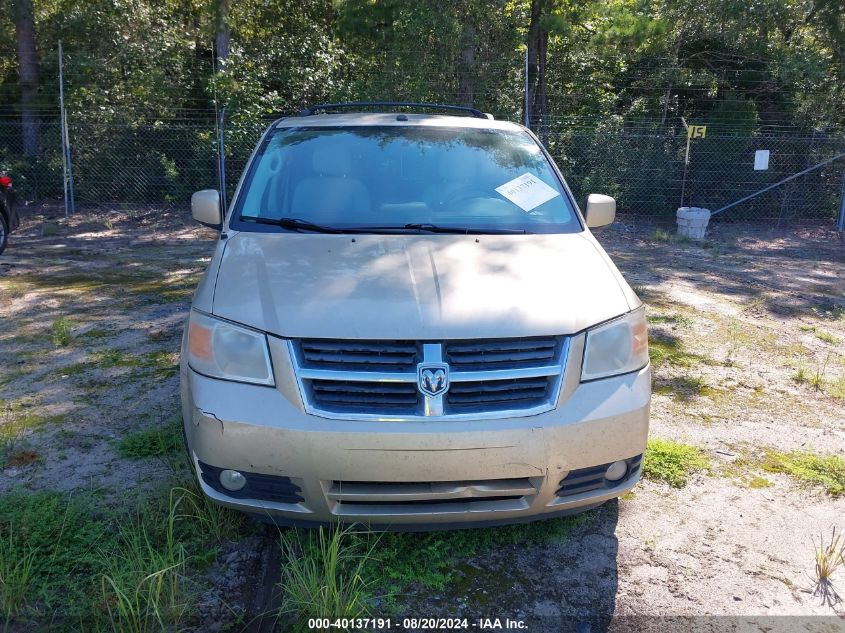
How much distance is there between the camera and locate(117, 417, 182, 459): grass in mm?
3782

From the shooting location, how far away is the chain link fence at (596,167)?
13477 millimetres

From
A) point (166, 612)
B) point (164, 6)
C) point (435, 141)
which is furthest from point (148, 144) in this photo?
point (166, 612)

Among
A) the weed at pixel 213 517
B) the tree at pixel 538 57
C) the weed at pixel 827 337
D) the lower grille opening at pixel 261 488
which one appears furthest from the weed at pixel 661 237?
the lower grille opening at pixel 261 488

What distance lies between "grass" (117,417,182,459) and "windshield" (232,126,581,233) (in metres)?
1.19

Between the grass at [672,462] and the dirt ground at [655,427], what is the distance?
0.20ft

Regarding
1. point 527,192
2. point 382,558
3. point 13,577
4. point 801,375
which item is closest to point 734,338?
point 801,375

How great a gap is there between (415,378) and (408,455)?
0.28 meters

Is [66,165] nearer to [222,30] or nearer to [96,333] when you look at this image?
[222,30]

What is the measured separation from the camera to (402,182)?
4.06m

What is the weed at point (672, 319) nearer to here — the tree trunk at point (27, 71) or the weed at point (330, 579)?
the weed at point (330, 579)

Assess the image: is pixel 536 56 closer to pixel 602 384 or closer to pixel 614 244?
pixel 614 244

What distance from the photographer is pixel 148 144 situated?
46.4 feet

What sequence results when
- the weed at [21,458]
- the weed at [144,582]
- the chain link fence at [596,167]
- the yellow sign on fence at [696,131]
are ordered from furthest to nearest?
1. the chain link fence at [596,167]
2. the yellow sign on fence at [696,131]
3. the weed at [21,458]
4. the weed at [144,582]

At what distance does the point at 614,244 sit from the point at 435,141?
7890mm
